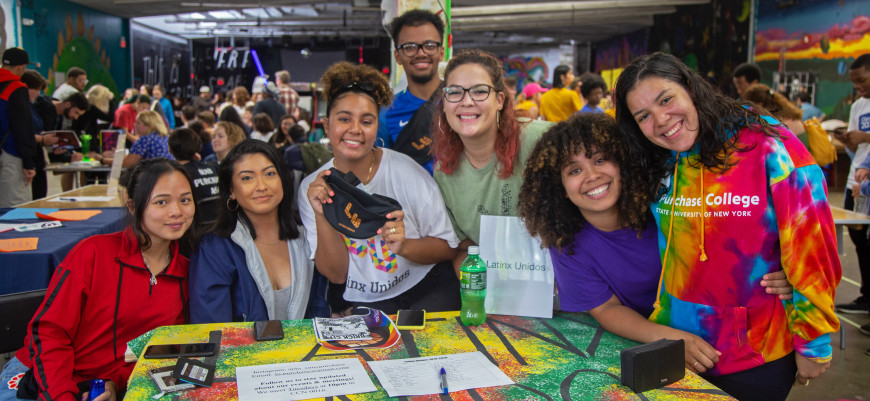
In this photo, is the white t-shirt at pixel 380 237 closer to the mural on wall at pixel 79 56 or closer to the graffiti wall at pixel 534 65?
the mural on wall at pixel 79 56

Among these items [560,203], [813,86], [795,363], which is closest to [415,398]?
[560,203]

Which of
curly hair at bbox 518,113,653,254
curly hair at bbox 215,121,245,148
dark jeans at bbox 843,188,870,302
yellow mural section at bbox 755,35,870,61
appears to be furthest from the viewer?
yellow mural section at bbox 755,35,870,61

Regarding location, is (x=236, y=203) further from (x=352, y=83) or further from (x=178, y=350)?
(x=178, y=350)

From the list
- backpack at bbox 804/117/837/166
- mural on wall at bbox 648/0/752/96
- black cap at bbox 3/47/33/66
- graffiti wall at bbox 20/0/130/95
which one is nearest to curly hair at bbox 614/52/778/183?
backpack at bbox 804/117/837/166

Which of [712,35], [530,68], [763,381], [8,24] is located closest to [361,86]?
[763,381]

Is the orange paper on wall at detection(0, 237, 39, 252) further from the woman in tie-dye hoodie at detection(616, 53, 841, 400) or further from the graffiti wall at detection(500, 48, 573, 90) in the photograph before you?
the graffiti wall at detection(500, 48, 573, 90)

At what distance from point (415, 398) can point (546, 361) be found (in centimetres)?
46

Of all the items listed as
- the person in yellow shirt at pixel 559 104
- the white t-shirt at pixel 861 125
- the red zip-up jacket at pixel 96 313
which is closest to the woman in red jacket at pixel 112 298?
the red zip-up jacket at pixel 96 313

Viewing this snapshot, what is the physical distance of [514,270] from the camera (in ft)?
7.48

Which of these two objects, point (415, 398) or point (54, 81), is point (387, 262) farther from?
point (54, 81)

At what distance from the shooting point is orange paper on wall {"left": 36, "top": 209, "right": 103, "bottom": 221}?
4.07 meters

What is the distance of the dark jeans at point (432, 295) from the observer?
105 inches

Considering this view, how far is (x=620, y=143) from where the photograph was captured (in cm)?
208

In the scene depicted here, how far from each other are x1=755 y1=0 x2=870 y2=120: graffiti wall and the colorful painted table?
9954mm
